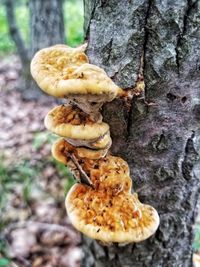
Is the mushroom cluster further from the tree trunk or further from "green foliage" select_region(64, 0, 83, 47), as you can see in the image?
"green foliage" select_region(64, 0, 83, 47)

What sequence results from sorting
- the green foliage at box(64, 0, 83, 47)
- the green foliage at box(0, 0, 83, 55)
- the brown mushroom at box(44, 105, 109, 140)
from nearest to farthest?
the brown mushroom at box(44, 105, 109, 140)
the green foliage at box(0, 0, 83, 55)
the green foliage at box(64, 0, 83, 47)

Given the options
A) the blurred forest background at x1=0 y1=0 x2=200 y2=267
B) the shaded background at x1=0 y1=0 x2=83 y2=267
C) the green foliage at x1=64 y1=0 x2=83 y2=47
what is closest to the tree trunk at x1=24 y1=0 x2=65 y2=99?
the blurred forest background at x1=0 y1=0 x2=200 y2=267

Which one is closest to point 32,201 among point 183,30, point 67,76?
point 67,76

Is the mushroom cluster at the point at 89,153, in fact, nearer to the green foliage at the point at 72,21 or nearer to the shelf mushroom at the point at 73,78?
the shelf mushroom at the point at 73,78

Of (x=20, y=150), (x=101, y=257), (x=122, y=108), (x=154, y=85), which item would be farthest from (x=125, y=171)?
(x=20, y=150)

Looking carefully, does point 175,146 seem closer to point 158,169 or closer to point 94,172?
point 158,169

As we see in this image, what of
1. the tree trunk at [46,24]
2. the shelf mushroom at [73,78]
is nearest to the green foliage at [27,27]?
the tree trunk at [46,24]
